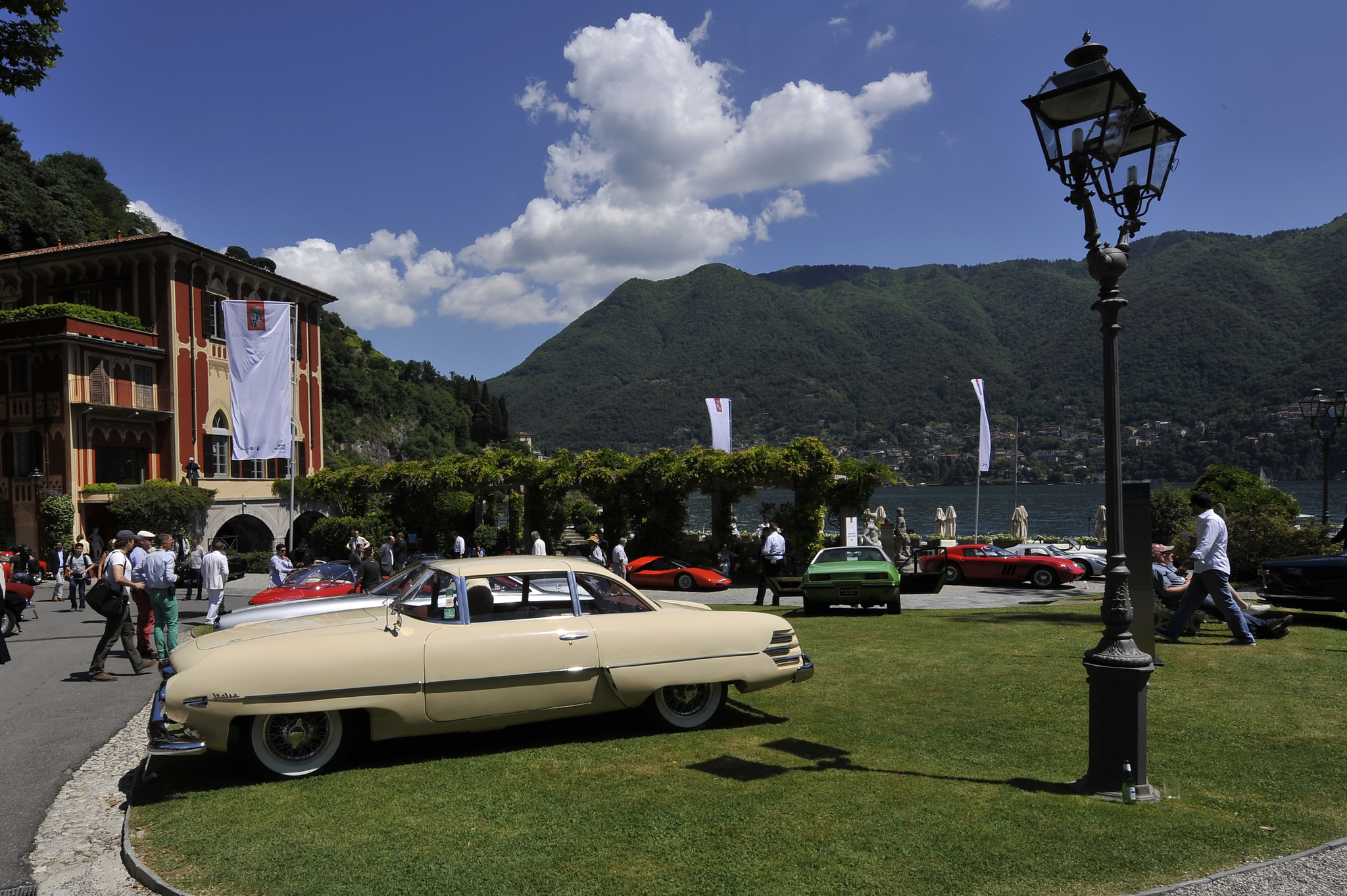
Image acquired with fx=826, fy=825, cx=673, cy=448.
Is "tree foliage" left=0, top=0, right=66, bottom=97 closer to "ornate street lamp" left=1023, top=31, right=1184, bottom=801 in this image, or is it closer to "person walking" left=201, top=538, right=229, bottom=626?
"person walking" left=201, top=538, right=229, bottom=626

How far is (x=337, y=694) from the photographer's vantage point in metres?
5.76

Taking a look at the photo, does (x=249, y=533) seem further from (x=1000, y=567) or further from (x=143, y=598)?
(x=1000, y=567)

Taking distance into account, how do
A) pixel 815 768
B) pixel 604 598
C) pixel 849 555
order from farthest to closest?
pixel 849 555 → pixel 604 598 → pixel 815 768

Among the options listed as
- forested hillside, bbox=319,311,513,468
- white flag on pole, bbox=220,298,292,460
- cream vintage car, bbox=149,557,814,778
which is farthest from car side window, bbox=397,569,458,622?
forested hillside, bbox=319,311,513,468

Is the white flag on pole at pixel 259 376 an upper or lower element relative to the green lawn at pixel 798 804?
upper

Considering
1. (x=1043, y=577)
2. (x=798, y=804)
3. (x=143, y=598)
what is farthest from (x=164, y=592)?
(x=1043, y=577)

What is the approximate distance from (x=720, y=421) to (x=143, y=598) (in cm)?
2200

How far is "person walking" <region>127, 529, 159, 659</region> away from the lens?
1076 cm

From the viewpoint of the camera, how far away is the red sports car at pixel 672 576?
79.9 ft

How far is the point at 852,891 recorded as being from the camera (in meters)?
3.76

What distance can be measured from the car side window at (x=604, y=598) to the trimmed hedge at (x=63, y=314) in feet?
112

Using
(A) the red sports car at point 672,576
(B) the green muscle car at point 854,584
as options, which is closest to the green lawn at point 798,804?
(B) the green muscle car at point 854,584

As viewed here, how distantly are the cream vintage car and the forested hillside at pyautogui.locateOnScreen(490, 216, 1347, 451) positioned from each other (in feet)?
376

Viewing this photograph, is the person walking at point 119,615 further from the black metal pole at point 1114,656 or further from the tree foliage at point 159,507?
the tree foliage at point 159,507
